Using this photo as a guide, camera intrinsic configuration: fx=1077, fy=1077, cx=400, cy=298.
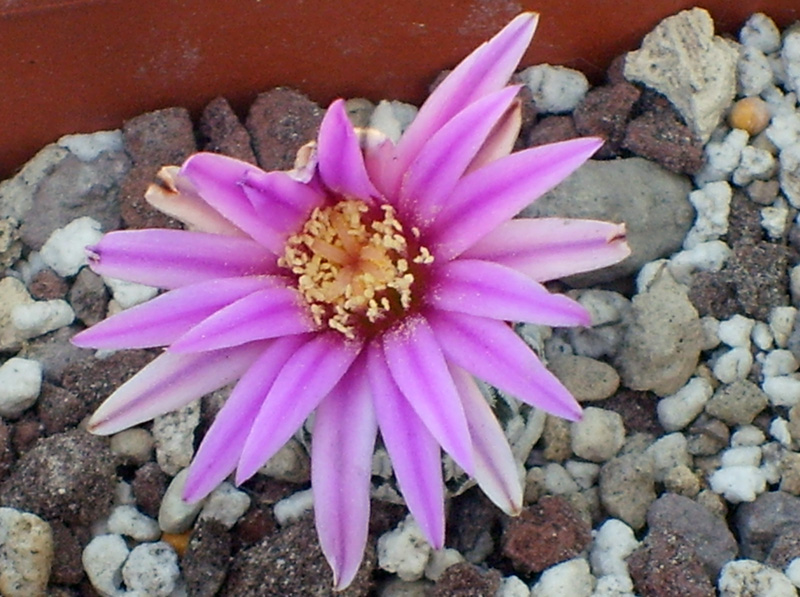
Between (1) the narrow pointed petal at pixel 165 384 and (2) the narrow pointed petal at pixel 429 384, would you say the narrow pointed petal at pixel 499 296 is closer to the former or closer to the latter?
(2) the narrow pointed petal at pixel 429 384

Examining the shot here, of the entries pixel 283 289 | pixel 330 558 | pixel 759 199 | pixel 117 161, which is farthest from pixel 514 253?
pixel 117 161

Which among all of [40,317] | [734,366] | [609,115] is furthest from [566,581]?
[40,317]

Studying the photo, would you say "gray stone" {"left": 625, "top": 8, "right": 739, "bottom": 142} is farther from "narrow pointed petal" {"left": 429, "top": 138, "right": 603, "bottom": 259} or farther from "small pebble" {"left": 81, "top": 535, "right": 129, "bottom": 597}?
"small pebble" {"left": 81, "top": 535, "right": 129, "bottom": 597}

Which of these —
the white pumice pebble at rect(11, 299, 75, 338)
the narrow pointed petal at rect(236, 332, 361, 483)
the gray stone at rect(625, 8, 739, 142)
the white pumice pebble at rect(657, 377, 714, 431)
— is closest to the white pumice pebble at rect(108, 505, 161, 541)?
the white pumice pebble at rect(11, 299, 75, 338)

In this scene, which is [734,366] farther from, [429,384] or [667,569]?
[429,384]

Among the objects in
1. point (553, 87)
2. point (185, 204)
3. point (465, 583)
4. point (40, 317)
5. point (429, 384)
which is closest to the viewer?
point (429, 384)

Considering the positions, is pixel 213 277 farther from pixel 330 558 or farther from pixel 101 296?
pixel 101 296
